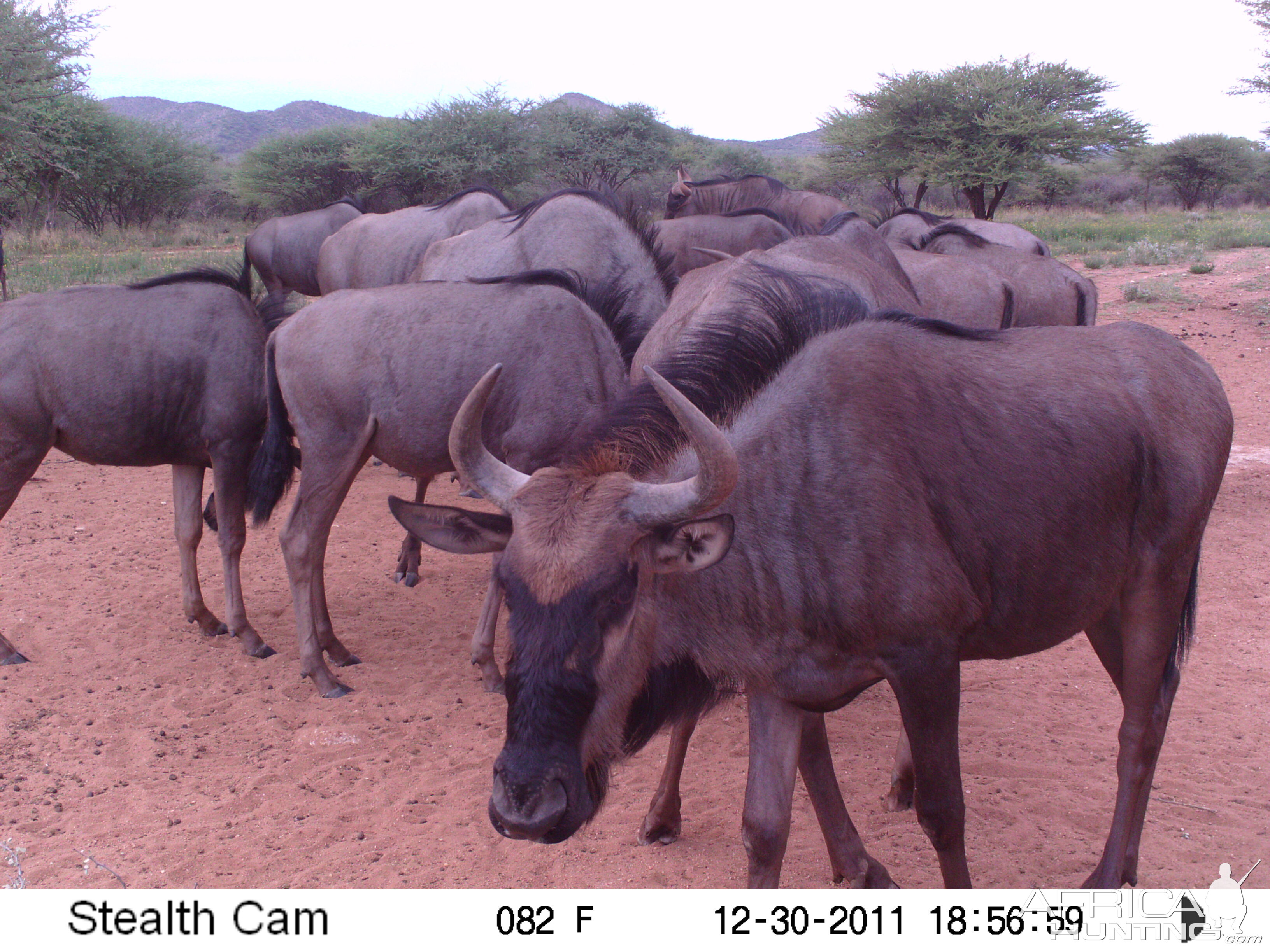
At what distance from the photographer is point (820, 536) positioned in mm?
2510

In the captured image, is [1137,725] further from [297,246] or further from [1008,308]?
[297,246]

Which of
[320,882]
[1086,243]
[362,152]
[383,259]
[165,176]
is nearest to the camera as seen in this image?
[320,882]

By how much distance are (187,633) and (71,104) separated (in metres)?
29.5

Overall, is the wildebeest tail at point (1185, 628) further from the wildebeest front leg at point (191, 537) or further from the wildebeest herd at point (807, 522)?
the wildebeest front leg at point (191, 537)

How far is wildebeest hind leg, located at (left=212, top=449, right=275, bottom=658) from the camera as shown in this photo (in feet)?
17.0

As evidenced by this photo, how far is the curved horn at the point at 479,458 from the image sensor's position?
8.05 feet

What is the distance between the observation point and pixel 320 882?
10.6 ft

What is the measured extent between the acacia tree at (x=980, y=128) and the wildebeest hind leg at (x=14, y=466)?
73.2ft

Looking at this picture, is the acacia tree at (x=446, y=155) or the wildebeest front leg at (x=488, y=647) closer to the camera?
the wildebeest front leg at (x=488, y=647)

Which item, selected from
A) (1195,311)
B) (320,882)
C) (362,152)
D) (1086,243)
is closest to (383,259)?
(320,882)

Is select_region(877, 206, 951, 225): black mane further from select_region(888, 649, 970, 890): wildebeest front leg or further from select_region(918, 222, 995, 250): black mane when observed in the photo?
select_region(888, 649, 970, 890): wildebeest front leg

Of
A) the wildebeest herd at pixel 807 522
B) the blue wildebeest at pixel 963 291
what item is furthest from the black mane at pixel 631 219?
the blue wildebeest at pixel 963 291

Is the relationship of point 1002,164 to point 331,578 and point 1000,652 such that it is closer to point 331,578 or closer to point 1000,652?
point 331,578
